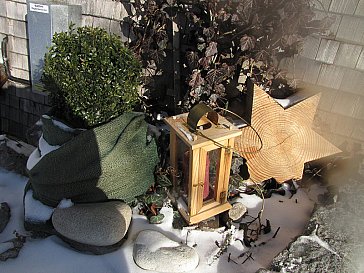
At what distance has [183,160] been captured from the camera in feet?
8.08

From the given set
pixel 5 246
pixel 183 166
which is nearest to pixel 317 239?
pixel 183 166

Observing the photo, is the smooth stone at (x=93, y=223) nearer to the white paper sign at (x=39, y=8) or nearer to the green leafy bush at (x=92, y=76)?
the green leafy bush at (x=92, y=76)

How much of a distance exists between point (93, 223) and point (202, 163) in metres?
0.87

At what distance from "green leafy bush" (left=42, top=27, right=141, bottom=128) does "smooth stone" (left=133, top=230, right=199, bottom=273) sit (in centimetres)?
100

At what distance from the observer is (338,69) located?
2.90 metres

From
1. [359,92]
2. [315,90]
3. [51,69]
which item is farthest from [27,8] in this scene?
[359,92]

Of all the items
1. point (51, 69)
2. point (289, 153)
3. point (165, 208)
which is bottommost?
point (165, 208)

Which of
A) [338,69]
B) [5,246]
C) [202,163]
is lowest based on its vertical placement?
[5,246]


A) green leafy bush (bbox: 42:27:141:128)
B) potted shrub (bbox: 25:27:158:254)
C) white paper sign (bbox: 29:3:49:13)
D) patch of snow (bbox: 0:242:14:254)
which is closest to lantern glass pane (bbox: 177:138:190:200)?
potted shrub (bbox: 25:27:158:254)

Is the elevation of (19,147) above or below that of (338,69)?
below

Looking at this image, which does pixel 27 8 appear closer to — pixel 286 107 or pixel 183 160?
pixel 183 160

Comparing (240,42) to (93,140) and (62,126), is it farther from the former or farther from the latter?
(62,126)

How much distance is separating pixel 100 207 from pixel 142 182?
369mm

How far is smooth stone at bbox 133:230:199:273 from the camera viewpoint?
226cm
